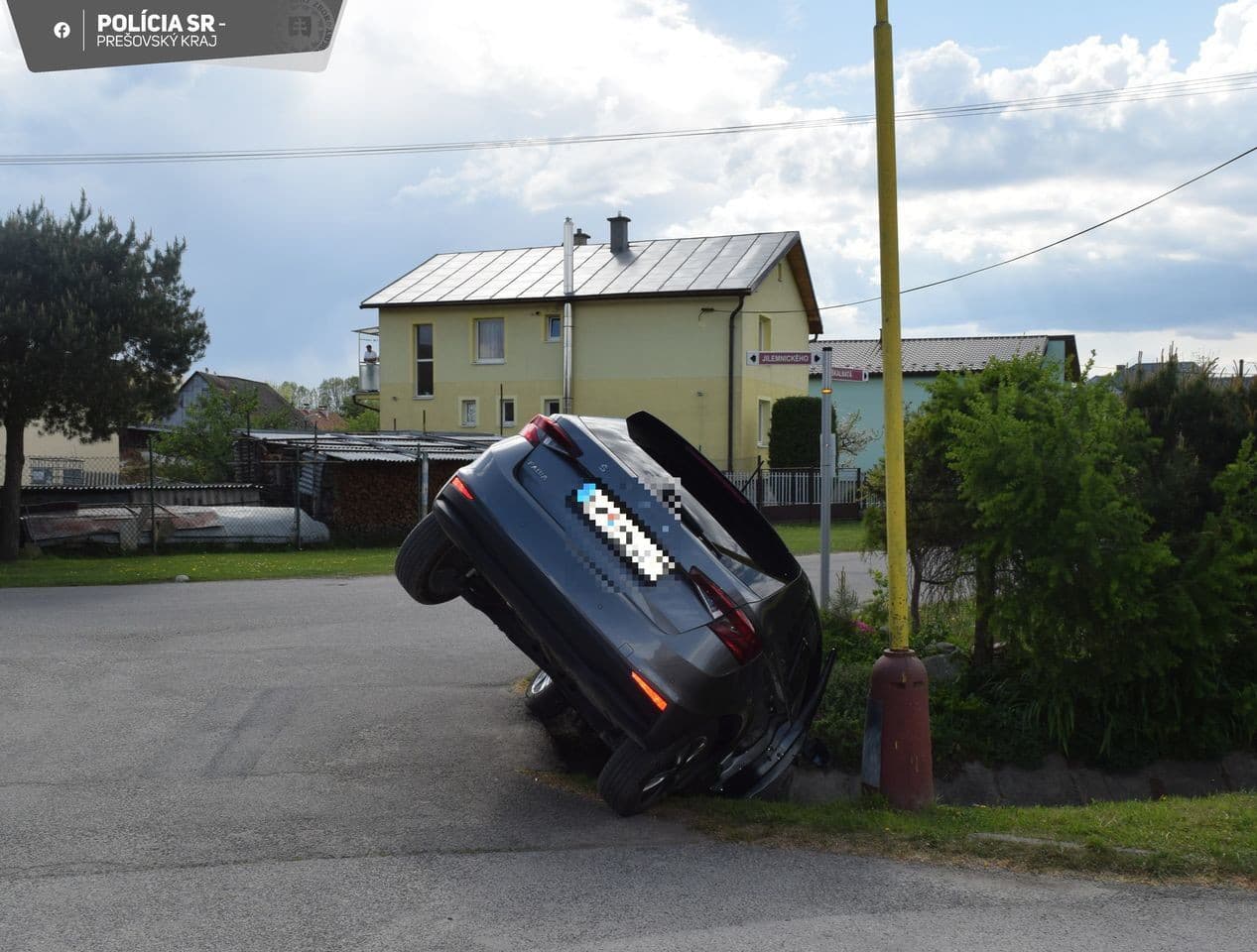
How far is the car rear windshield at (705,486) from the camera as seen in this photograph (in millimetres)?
6277

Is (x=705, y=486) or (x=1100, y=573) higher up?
(x=705, y=486)

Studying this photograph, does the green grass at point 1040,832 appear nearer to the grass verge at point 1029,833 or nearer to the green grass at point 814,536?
the grass verge at point 1029,833

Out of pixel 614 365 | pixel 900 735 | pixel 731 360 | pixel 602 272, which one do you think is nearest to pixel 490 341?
pixel 602 272

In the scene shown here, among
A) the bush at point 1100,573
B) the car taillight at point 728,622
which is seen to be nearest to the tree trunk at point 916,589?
the bush at point 1100,573

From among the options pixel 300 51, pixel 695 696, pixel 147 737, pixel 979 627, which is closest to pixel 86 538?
pixel 300 51

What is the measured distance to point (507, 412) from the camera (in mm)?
38781

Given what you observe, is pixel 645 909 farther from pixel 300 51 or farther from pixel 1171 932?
pixel 300 51

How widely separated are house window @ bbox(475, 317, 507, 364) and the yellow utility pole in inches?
1270

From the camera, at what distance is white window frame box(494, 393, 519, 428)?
126 feet

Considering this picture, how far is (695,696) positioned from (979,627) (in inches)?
157

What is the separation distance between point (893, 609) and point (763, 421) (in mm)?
31472

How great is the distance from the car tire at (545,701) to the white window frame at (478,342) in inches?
1221

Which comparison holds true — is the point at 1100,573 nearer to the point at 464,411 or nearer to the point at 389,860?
the point at 389,860

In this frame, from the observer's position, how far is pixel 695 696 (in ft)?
17.9
